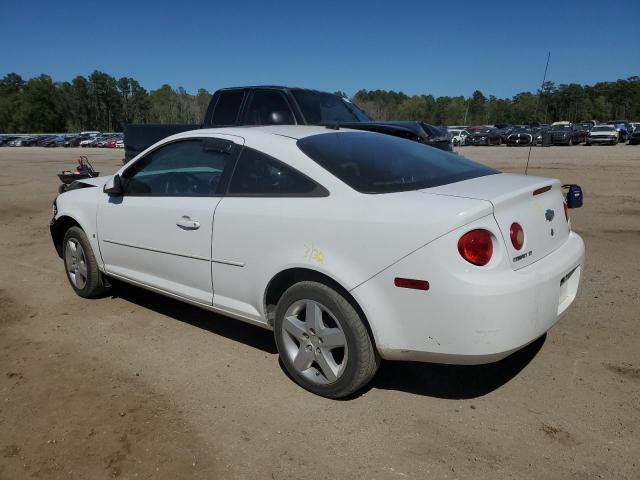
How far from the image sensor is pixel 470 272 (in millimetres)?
2514

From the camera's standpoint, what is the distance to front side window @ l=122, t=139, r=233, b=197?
361cm

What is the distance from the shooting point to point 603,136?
122ft

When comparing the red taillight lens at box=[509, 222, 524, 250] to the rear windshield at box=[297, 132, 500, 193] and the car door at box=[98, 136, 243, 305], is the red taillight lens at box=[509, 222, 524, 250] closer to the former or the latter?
the rear windshield at box=[297, 132, 500, 193]

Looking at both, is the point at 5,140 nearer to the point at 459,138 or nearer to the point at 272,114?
the point at 459,138

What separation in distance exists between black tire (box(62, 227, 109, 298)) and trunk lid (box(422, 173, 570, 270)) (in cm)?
313

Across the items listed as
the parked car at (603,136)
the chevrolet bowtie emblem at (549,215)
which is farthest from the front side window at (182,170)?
the parked car at (603,136)

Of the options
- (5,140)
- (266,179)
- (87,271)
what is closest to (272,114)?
(87,271)

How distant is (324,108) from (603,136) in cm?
3521

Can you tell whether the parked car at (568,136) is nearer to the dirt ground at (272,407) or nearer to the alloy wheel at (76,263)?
the dirt ground at (272,407)

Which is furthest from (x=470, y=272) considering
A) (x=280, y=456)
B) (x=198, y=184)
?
(x=198, y=184)

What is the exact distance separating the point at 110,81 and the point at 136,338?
157 metres

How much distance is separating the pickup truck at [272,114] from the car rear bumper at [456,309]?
17.1 feet

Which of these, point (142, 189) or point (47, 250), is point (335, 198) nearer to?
point (142, 189)

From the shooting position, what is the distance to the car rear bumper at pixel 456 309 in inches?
98.6
